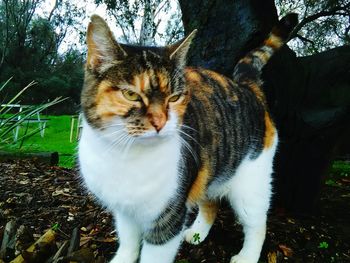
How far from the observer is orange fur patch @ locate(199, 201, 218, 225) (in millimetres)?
3399

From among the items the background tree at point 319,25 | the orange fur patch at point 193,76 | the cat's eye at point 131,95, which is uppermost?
the background tree at point 319,25

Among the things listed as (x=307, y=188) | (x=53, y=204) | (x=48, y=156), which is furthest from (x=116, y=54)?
(x=48, y=156)

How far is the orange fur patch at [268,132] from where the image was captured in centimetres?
325

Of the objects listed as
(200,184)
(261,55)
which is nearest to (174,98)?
(200,184)

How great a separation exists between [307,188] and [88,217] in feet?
7.09

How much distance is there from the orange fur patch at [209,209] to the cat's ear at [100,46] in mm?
1615

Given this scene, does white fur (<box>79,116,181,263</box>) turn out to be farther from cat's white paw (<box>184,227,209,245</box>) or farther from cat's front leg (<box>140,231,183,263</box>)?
cat's white paw (<box>184,227,209,245</box>)

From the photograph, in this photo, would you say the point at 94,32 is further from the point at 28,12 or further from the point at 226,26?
the point at 28,12

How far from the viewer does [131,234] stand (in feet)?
9.27

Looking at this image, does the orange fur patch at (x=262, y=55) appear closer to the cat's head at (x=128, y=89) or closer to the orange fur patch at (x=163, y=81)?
the cat's head at (x=128, y=89)

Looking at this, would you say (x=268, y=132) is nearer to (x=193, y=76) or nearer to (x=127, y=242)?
(x=193, y=76)

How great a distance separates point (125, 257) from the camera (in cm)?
283

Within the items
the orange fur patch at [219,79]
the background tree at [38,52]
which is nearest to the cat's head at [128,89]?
the orange fur patch at [219,79]

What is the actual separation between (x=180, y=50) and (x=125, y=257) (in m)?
1.46
